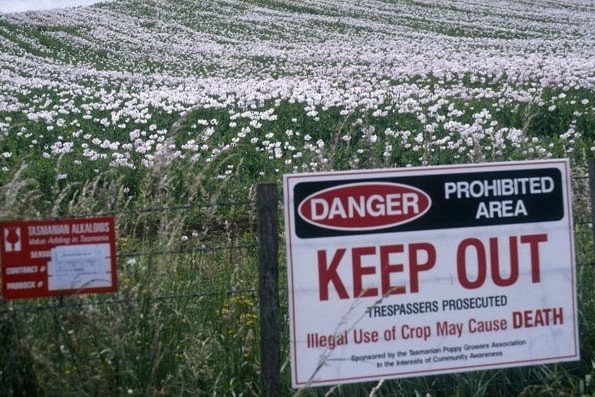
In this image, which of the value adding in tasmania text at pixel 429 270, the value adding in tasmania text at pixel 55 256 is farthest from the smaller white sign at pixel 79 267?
the value adding in tasmania text at pixel 429 270

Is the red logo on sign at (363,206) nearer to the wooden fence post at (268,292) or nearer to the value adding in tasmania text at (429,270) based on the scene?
the value adding in tasmania text at (429,270)

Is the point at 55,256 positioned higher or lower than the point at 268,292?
higher

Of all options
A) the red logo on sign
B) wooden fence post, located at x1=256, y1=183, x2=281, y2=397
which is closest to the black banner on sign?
the red logo on sign

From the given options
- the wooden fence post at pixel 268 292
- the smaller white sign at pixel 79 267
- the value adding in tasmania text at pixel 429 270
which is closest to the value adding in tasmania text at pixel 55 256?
the smaller white sign at pixel 79 267

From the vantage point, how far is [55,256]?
Answer: 484cm

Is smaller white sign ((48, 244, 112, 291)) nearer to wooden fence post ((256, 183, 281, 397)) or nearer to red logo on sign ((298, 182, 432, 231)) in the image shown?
wooden fence post ((256, 183, 281, 397))

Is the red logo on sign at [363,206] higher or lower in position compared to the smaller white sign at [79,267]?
higher

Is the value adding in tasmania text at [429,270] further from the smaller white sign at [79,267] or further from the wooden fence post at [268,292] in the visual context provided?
the smaller white sign at [79,267]

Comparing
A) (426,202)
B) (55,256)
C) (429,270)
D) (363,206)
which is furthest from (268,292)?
(55,256)

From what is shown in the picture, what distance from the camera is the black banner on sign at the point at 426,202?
4.97 metres

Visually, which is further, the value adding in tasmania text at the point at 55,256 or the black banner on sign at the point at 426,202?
the black banner on sign at the point at 426,202

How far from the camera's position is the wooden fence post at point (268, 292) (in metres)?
5.02

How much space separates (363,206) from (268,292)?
66cm

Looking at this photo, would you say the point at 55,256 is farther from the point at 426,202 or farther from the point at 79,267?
the point at 426,202
